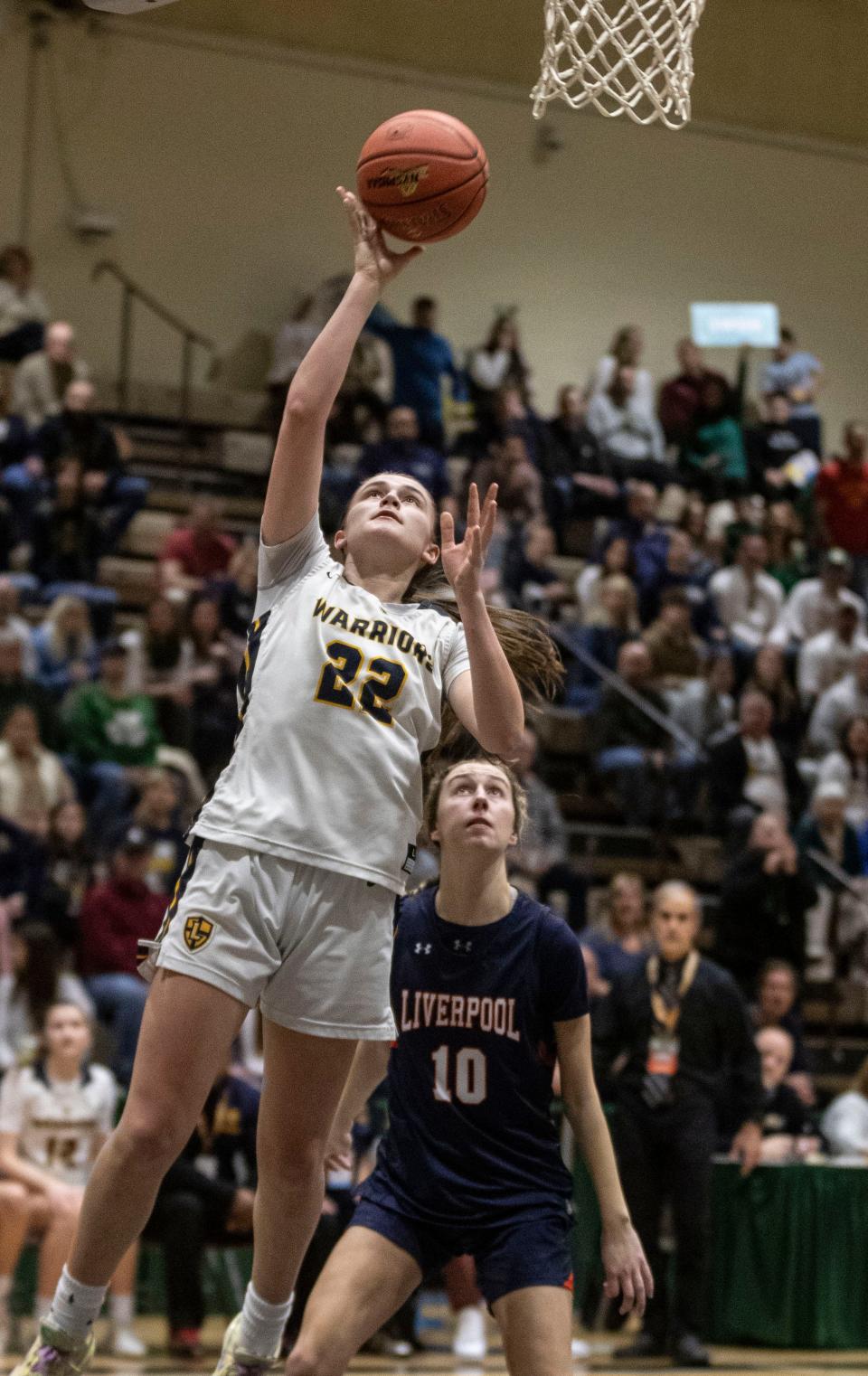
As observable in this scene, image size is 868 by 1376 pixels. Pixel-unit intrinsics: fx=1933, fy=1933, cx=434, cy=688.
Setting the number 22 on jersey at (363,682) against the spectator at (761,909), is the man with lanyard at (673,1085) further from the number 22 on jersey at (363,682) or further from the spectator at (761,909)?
the number 22 on jersey at (363,682)

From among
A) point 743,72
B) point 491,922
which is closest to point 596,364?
point 743,72

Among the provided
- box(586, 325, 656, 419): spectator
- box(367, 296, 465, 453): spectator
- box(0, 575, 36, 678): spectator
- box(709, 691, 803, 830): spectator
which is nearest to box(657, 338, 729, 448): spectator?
box(586, 325, 656, 419): spectator

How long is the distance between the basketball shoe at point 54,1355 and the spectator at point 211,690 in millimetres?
7029

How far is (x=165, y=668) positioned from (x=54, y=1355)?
759 centimetres

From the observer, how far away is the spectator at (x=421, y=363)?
1550cm

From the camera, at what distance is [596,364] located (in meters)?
17.9

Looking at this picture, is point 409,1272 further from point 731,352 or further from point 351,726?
point 731,352

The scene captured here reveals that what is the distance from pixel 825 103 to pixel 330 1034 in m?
15.8

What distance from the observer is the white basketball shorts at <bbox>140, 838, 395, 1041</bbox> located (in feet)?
12.8

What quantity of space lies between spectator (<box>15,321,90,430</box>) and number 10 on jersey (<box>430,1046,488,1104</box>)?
938 centimetres

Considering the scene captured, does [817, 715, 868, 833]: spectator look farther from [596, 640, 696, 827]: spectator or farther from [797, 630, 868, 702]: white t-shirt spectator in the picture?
[596, 640, 696, 827]: spectator

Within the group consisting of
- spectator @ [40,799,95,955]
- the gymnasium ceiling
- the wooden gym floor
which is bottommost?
the wooden gym floor

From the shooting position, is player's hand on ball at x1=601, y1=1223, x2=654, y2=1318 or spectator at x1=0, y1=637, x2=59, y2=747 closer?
player's hand on ball at x1=601, y1=1223, x2=654, y2=1318

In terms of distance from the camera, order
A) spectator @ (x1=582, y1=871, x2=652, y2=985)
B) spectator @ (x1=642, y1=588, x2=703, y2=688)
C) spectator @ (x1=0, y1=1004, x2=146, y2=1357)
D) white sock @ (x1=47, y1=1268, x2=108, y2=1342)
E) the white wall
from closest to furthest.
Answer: white sock @ (x1=47, y1=1268, x2=108, y2=1342) → spectator @ (x1=0, y1=1004, x2=146, y2=1357) → spectator @ (x1=582, y1=871, x2=652, y2=985) → spectator @ (x1=642, y1=588, x2=703, y2=688) → the white wall
